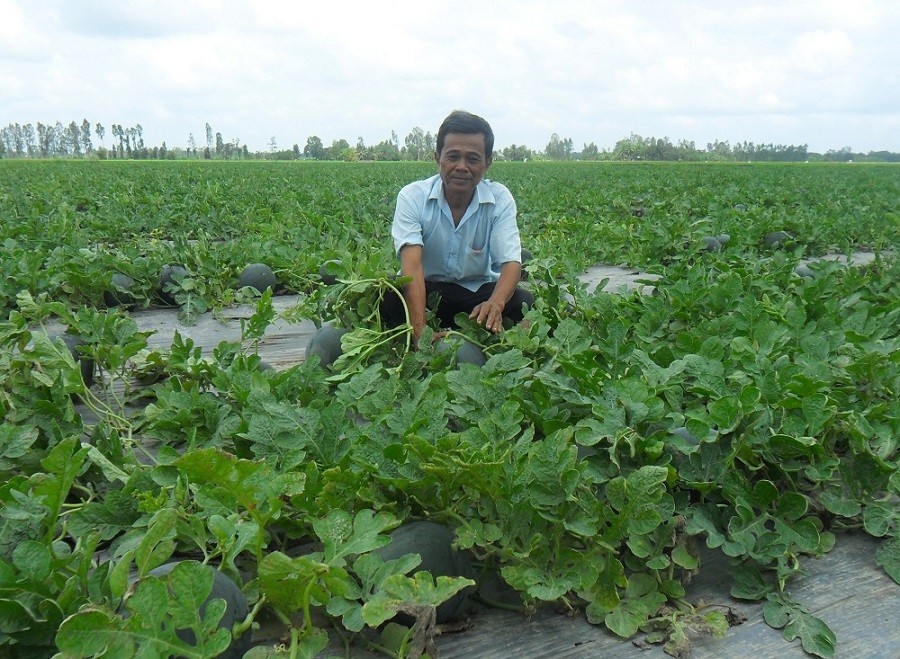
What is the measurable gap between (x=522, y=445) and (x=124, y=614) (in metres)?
0.99

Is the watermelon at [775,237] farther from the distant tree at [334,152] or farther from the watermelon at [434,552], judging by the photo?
the distant tree at [334,152]

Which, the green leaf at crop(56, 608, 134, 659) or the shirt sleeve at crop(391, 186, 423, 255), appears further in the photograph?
the shirt sleeve at crop(391, 186, 423, 255)

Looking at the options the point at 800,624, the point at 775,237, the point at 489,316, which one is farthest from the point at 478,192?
the point at 775,237

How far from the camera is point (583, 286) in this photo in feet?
12.5

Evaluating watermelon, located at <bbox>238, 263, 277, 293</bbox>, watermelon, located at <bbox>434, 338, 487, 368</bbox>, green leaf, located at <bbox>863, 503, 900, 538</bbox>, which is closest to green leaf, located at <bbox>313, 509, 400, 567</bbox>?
green leaf, located at <bbox>863, 503, 900, 538</bbox>

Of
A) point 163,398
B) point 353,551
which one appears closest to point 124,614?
point 353,551

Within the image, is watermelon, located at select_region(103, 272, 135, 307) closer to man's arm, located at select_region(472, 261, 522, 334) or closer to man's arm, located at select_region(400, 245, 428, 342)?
man's arm, located at select_region(400, 245, 428, 342)

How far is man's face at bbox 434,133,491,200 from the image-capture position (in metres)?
3.75

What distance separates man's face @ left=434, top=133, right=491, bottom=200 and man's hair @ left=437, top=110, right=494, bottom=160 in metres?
0.02

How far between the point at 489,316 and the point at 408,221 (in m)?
0.74

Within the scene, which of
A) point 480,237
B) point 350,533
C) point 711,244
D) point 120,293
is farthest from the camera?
point 711,244

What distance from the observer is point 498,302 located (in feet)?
11.9

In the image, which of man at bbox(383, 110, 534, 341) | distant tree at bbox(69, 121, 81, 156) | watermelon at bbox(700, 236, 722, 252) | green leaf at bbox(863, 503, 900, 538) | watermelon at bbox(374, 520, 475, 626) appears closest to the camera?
watermelon at bbox(374, 520, 475, 626)

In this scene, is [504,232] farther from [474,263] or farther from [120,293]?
[120,293]
